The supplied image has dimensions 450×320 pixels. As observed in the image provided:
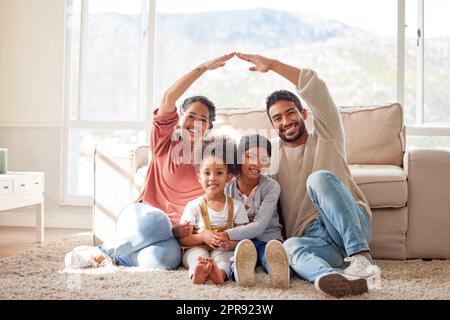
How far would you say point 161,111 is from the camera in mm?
2361

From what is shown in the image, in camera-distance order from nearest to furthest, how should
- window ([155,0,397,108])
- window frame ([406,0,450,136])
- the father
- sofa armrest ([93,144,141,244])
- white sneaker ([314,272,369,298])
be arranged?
white sneaker ([314,272,369,298])
the father
sofa armrest ([93,144,141,244])
window frame ([406,0,450,136])
window ([155,0,397,108])

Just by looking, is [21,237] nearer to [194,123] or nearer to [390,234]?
[194,123]

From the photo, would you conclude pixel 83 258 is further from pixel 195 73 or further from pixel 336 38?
pixel 336 38

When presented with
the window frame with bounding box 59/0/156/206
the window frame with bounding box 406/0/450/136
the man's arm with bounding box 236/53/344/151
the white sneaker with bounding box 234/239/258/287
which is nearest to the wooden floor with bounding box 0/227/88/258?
the window frame with bounding box 59/0/156/206

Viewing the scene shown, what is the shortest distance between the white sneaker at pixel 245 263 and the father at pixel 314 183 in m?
Result: 0.19

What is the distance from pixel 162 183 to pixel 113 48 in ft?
6.29

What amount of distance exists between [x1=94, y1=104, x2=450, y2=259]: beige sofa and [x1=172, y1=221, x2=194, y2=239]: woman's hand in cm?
50

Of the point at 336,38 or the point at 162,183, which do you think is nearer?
the point at 162,183

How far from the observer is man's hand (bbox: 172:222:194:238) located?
7.33 ft

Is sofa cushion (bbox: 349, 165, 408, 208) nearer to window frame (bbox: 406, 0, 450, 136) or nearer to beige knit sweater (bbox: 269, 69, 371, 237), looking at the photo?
beige knit sweater (bbox: 269, 69, 371, 237)

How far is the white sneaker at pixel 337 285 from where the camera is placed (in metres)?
1.77

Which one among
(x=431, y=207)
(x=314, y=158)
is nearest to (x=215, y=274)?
(x=314, y=158)
